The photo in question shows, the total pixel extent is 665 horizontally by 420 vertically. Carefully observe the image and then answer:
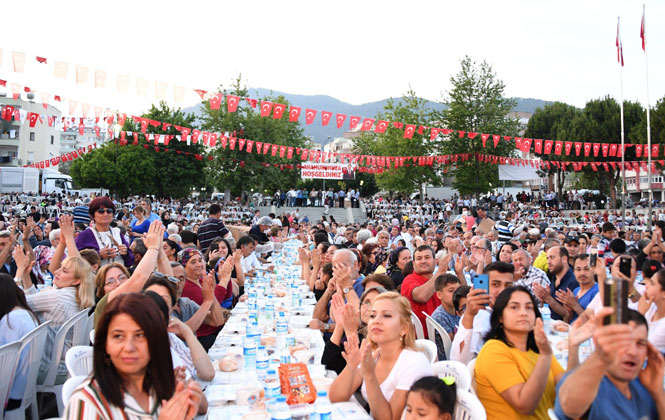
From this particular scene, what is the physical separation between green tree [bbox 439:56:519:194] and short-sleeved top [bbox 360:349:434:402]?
28.9m

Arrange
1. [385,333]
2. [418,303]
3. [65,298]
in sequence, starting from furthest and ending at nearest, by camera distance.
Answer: [418,303] → [65,298] → [385,333]

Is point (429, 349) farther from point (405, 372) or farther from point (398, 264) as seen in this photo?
point (398, 264)

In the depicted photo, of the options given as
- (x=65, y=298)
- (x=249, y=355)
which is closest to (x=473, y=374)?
(x=249, y=355)

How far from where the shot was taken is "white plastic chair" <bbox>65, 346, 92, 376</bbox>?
3.18m

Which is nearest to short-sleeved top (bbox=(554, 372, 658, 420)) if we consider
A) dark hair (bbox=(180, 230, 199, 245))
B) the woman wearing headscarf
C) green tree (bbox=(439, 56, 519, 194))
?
the woman wearing headscarf

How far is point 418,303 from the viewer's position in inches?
A: 195

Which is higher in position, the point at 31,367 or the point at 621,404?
the point at 621,404

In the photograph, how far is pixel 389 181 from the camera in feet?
114

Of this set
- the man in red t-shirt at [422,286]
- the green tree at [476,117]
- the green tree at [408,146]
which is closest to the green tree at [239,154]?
the green tree at [408,146]

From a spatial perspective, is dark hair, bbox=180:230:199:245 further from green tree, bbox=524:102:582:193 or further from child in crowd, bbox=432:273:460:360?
green tree, bbox=524:102:582:193

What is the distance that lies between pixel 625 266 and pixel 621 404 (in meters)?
3.18

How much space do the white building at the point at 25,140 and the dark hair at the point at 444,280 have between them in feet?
162

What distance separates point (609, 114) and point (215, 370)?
3663 centimetres

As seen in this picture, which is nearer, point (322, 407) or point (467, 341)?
point (322, 407)
